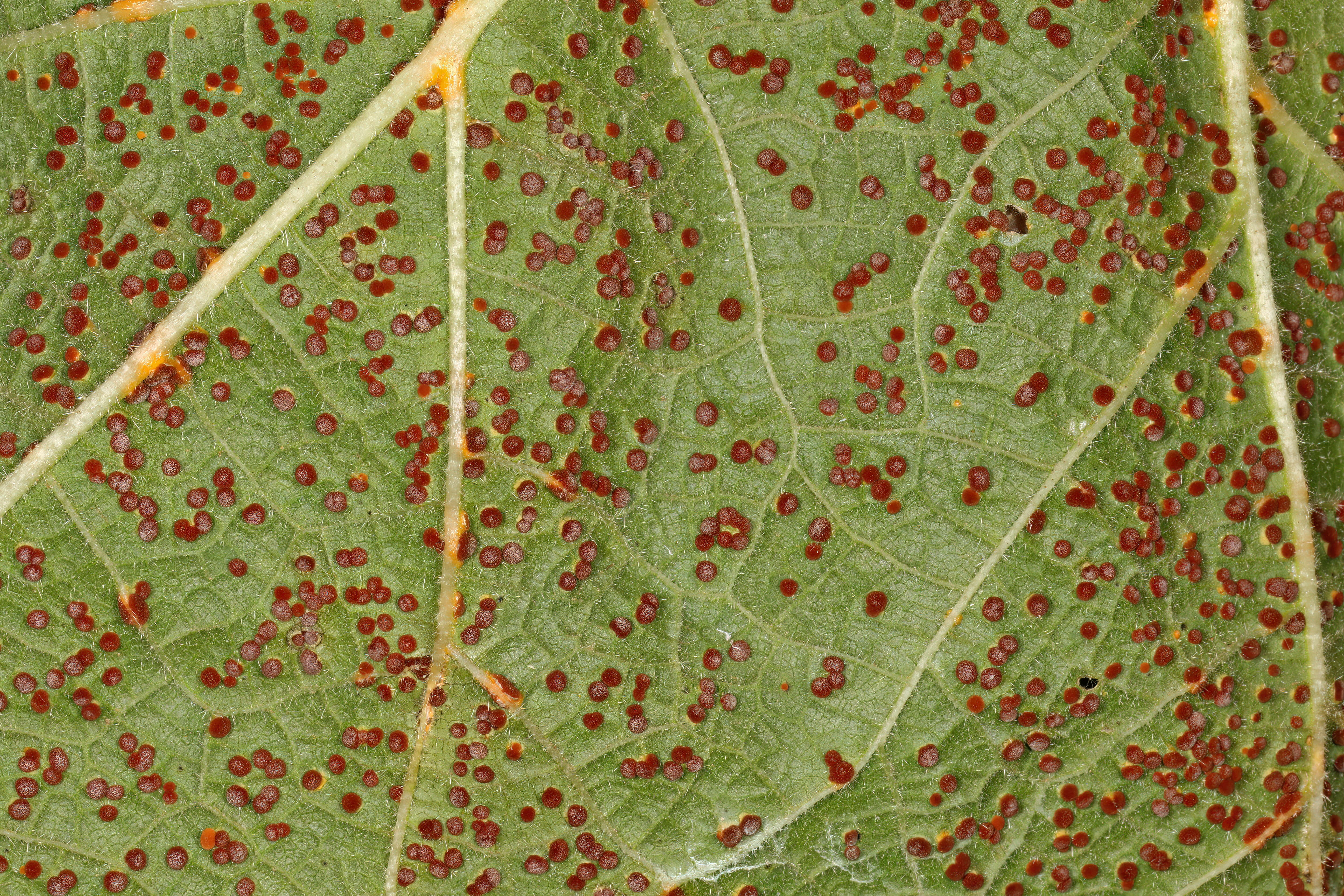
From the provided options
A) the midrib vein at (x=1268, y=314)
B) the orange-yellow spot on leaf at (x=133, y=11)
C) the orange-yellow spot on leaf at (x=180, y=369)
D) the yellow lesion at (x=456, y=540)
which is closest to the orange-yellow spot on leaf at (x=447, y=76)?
the orange-yellow spot on leaf at (x=133, y=11)

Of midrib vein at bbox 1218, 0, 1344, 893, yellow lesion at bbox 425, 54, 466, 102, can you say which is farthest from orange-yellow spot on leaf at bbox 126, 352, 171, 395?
midrib vein at bbox 1218, 0, 1344, 893

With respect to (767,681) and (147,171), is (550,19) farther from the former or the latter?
(767,681)

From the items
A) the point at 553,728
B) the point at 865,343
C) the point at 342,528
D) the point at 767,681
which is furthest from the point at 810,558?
the point at 342,528

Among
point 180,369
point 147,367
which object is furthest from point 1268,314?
point 147,367

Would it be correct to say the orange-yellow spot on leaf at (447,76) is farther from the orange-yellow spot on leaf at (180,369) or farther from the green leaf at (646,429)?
the orange-yellow spot on leaf at (180,369)

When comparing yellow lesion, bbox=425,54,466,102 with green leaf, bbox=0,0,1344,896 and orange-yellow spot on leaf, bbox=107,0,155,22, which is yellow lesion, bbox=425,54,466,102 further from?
orange-yellow spot on leaf, bbox=107,0,155,22
